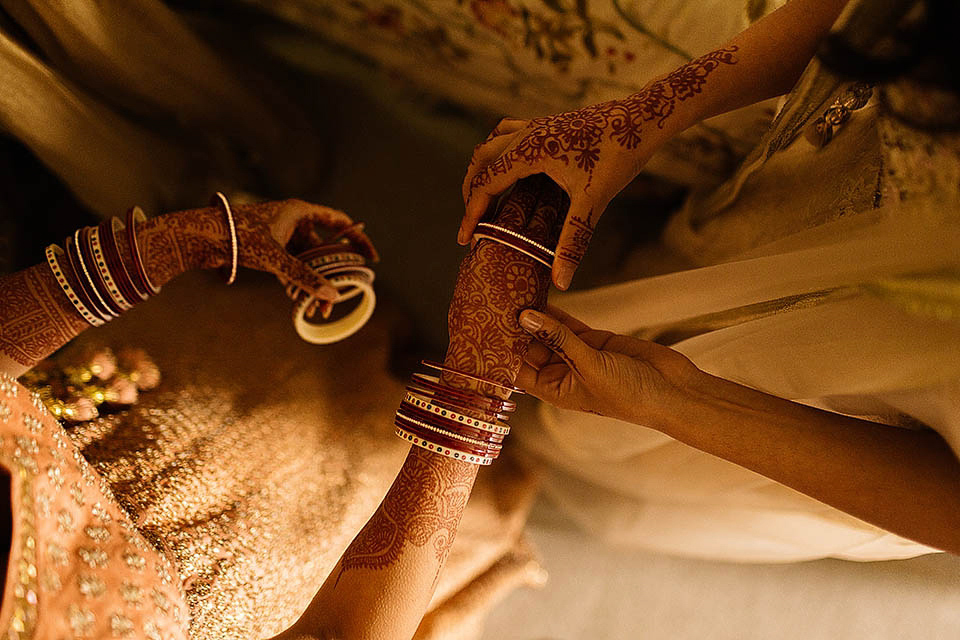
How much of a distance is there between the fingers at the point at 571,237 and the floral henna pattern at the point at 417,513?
0.25 metres

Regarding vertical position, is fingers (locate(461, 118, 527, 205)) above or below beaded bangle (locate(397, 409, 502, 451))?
above

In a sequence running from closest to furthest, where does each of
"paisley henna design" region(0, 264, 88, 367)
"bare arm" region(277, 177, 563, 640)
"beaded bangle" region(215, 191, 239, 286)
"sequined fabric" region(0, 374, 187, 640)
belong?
"sequined fabric" region(0, 374, 187, 640) → "bare arm" region(277, 177, 563, 640) → "paisley henna design" region(0, 264, 88, 367) → "beaded bangle" region(215, 191, 239, 286)

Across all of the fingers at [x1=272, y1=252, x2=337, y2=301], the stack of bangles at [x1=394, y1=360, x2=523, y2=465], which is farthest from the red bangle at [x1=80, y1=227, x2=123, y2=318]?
the stack of bangles at [x1=394, y1=360, x2=523, y2=465]

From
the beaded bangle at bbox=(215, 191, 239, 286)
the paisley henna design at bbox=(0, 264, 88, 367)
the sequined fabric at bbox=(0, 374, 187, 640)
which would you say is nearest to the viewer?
the sequined fabric at bbox=(0, 374, 187, 640)

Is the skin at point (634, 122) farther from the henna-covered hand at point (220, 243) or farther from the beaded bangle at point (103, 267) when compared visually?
the beaded bangle at point (103, 267)

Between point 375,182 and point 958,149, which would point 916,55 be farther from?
point 375,182

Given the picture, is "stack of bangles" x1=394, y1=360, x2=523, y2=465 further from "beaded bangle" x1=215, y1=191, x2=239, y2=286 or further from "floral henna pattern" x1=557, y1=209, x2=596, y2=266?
"beaded bangle" x1=215, y1=191, x2=239, y2=286

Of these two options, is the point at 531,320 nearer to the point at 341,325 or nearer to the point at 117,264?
the point at 341,325

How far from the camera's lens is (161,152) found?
1.20 metres

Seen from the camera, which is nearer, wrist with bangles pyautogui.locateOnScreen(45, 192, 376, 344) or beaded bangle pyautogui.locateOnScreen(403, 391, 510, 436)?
beaded bangle pyautogui.locateOnScreen(403, 391, 510, 436)

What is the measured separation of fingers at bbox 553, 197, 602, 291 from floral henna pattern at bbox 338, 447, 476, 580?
0.25 meters

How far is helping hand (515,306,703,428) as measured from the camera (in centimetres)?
63

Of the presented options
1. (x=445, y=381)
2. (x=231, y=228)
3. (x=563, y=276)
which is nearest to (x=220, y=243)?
(x=231, y=228)

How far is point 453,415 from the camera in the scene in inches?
25.9
